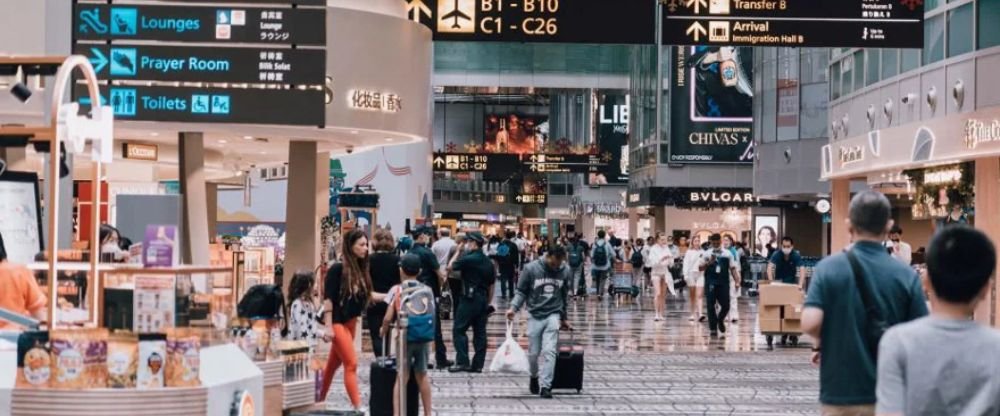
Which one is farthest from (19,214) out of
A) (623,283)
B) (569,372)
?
(623,283)

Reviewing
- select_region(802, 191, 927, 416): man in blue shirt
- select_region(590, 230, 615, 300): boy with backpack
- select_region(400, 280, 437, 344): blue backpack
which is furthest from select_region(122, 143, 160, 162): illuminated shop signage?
select_region(590, 230, 615, 300): boy with backpack

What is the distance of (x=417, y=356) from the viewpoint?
13234 millimetres

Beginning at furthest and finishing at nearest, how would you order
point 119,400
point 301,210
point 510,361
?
1. point 301,210
2. point 510,361
3. point 119,400

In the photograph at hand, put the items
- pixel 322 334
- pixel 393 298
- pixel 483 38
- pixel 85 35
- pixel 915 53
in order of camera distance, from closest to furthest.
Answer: pixel 393 298
pixel 322 334
pixel 85 35
pixel 483 38
pixel 915 53

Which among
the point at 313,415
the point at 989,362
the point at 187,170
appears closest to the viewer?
the point at 989,362

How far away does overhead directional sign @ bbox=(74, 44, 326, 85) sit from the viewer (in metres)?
17.9

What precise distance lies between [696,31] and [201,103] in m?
6.21

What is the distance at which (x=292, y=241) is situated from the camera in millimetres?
22594

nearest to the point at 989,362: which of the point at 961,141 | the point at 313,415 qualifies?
the point at 313,415

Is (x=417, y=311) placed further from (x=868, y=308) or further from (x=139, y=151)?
(x=139, y=151)

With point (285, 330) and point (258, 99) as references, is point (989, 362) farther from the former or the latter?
point (258, 99)

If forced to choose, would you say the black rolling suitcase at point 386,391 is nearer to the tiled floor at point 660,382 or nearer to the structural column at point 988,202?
the tiled floor at point 660,382

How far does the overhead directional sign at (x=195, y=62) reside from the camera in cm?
1792

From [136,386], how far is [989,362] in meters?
4.96
